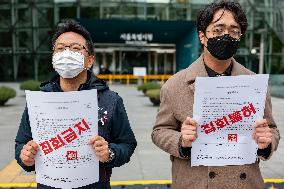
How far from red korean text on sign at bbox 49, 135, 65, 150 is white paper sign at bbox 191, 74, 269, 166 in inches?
30.4

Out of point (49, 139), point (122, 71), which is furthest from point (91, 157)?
point (122, 71)

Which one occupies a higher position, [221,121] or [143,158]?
[221,121]

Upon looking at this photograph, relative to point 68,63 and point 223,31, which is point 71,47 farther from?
point 223,31

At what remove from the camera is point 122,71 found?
34781 mm

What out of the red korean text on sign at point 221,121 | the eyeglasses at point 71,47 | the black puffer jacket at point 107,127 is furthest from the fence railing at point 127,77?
the red korean text on sign at point 221,121

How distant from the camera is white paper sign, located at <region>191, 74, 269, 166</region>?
84.2 inches

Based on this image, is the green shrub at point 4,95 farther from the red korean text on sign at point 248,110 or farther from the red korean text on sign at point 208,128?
the red korean text on sign at point 248,110

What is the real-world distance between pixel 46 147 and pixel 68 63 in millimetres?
508

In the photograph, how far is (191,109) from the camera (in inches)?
92.2

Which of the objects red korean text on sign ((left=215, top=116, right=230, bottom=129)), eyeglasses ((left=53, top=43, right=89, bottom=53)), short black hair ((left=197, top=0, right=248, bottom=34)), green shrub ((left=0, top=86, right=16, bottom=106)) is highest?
short black hair ((left=197, top=0, right=248, bottom=34))

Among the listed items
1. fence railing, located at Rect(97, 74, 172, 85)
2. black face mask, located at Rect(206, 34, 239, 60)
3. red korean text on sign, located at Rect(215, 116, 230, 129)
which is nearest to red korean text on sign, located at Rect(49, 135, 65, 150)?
red korean text on sign, located at Rect(215, 116, 230, 129)

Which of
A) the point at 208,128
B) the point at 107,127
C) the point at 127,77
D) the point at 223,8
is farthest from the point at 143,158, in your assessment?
the point at 127,77

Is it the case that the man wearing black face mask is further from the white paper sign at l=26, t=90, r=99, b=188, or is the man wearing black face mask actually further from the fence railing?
the fence railing

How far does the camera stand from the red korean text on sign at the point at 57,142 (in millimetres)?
2170
